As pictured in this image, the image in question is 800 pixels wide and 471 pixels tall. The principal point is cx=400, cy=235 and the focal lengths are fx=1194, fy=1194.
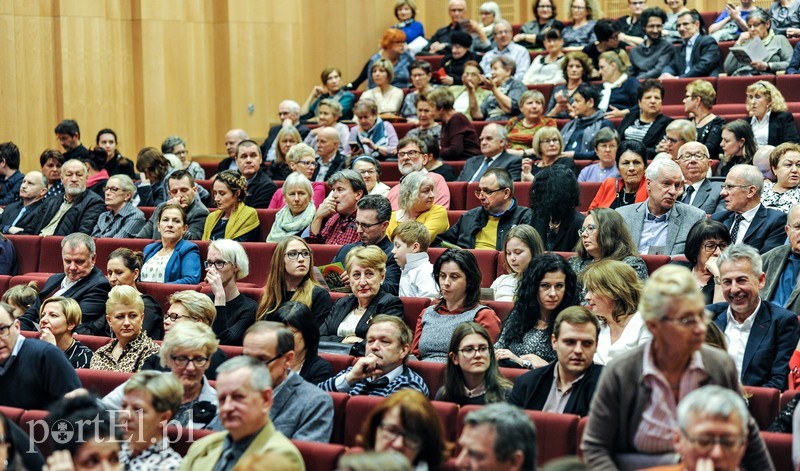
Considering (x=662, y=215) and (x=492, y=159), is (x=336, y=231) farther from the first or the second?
(x=662, y=215)

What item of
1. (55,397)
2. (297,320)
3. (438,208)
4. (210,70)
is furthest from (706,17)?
(55,397)

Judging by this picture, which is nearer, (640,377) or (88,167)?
(640,377)

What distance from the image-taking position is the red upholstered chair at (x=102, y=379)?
9.88 feet

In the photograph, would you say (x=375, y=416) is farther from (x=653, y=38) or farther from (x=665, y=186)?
(x=653, y=38)

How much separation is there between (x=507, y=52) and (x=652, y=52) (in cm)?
90

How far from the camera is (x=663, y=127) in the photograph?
5.05m

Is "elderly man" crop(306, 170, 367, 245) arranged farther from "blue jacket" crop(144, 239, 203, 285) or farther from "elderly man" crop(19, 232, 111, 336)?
"elderly man" crop(19, 232, 111, 336)

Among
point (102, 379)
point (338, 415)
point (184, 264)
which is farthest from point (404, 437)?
point (184, 264)

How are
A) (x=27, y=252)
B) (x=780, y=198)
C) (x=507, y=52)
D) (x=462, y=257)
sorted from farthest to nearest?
(x=507, y=52) < (x=27, y=252) < (x=780, y=198) < (x=462, y=257)

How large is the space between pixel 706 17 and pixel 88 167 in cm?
388

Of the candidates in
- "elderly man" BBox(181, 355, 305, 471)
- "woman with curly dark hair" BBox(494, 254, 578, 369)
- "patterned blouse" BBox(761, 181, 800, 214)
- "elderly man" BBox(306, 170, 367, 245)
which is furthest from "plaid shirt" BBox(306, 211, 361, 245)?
"elderly man" BBox(181, 355, 305, 471)

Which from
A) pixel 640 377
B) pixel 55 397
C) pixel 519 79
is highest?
pixel 519 79

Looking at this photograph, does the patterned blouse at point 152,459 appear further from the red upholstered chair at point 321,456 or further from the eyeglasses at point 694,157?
the eyeglasses at point 694,157

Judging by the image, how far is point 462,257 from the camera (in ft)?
11.0
